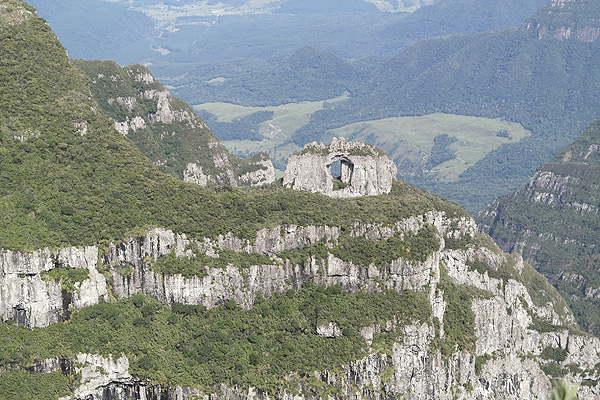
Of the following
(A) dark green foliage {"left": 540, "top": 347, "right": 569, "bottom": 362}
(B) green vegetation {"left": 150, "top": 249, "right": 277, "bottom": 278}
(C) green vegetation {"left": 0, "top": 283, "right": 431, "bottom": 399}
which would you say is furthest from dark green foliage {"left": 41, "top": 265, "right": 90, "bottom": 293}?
(A) dark green foliage {"left": 540, "top": 347, "right": 569, "bottom": 362}

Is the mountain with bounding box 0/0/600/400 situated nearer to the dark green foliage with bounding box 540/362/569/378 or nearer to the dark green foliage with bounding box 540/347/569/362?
the dark green foliage with bounding box 540/362/569/378

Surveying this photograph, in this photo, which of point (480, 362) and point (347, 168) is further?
point (347, 168)

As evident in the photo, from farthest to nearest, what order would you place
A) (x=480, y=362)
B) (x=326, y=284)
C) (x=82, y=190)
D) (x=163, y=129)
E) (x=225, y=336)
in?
1. (x=163, y=129)
2. (x=480, y=362)
3. (x=326, y=284)
4. (x=82, y=190)
5. (x=225, y=336)

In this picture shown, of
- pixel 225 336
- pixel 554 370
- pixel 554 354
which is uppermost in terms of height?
pixel 225 336

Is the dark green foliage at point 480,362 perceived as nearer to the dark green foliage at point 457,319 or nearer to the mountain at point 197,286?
the mountain at point 197,286

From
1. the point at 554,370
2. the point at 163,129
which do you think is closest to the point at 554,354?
the point at 554,370

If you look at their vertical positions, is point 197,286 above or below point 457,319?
above

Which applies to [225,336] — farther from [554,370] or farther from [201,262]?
[554,370]
